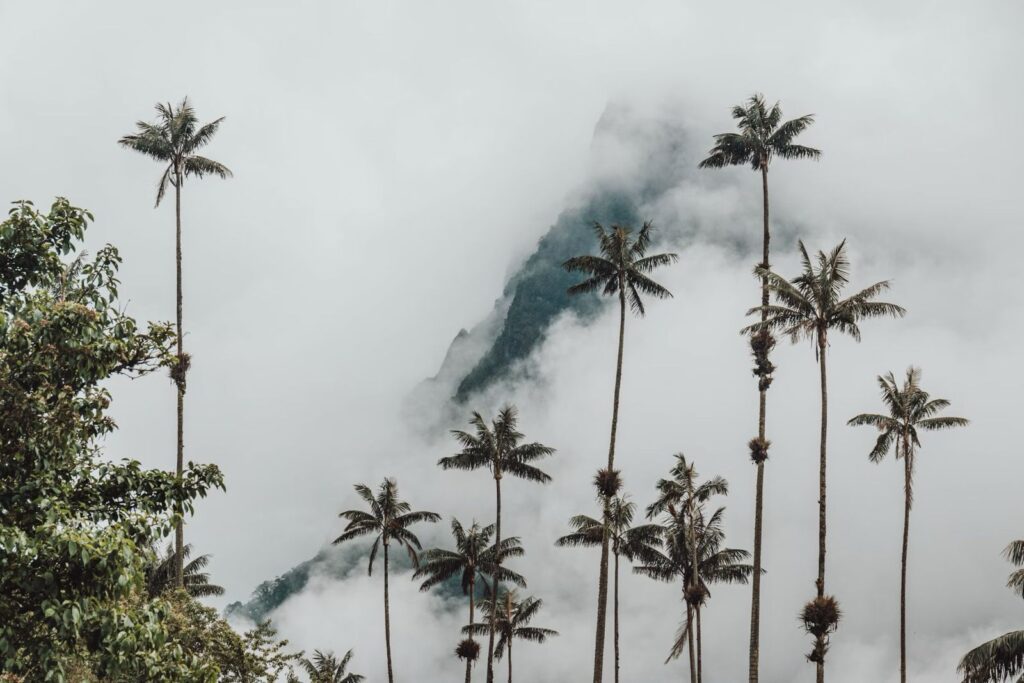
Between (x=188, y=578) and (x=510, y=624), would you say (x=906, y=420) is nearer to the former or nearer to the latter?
(x=510, y=624)

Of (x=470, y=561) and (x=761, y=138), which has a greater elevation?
(x=761, y=138)

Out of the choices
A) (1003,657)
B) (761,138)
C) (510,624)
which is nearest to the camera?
(1003,657)

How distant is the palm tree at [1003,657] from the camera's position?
2478 centimetres

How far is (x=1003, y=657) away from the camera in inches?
981

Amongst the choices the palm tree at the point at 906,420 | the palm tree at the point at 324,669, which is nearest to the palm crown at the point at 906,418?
the palm tree at the point at 906,420

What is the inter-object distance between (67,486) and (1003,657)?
2520cm

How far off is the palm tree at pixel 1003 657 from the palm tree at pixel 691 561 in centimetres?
2152

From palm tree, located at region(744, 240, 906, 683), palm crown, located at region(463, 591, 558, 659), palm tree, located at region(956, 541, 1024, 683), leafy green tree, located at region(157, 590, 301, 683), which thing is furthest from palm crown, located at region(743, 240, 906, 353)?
palm crown, located at region(463, 591, 558, 659)

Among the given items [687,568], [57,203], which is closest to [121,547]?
[57,203]

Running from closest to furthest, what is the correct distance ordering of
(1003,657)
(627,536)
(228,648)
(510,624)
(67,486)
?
(67,486) → (1003,657) → (228,648) → (627,536) → (510,624)

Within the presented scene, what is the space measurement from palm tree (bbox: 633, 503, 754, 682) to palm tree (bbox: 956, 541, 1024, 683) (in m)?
21.5

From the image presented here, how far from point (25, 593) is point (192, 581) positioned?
6232 cm

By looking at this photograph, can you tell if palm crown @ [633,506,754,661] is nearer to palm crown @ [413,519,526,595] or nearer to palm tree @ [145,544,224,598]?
palm crown @ [413,519,526,595]

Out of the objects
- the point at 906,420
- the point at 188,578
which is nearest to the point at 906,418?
the point at 906,420
